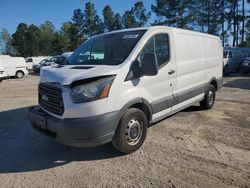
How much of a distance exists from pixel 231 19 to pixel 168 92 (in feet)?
129

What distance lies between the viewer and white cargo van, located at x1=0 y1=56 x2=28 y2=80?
19.3 m

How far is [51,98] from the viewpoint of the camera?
3857 mm

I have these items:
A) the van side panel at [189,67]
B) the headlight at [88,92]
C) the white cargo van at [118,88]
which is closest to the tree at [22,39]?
the white cargo van at [118,88]

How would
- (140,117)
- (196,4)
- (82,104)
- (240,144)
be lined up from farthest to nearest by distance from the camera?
1. (196,4)
2. (240,144)
3. (140,117)
4. (82,104)

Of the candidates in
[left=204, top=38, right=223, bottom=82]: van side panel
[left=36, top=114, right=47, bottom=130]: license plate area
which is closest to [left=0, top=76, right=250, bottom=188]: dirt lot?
[left=36, top=114, right=47, bottom=130]: license plate area

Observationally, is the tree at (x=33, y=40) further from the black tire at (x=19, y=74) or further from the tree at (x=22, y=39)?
the black tire at (x=19, y=74)

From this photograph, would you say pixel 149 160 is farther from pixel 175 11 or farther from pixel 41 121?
pixel 175 11

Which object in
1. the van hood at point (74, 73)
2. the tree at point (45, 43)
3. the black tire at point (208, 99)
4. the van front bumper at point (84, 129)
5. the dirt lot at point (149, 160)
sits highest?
the tree at point (45, 43)

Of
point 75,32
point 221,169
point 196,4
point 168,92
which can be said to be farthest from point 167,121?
point 75,32

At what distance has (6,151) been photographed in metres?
4.53

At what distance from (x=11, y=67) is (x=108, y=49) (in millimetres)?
18821

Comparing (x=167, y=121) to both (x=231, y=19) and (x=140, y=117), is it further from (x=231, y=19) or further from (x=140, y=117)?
(x=231, y=19)

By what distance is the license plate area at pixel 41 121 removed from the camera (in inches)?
152

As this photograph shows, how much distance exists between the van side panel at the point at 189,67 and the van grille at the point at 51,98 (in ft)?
8.02
